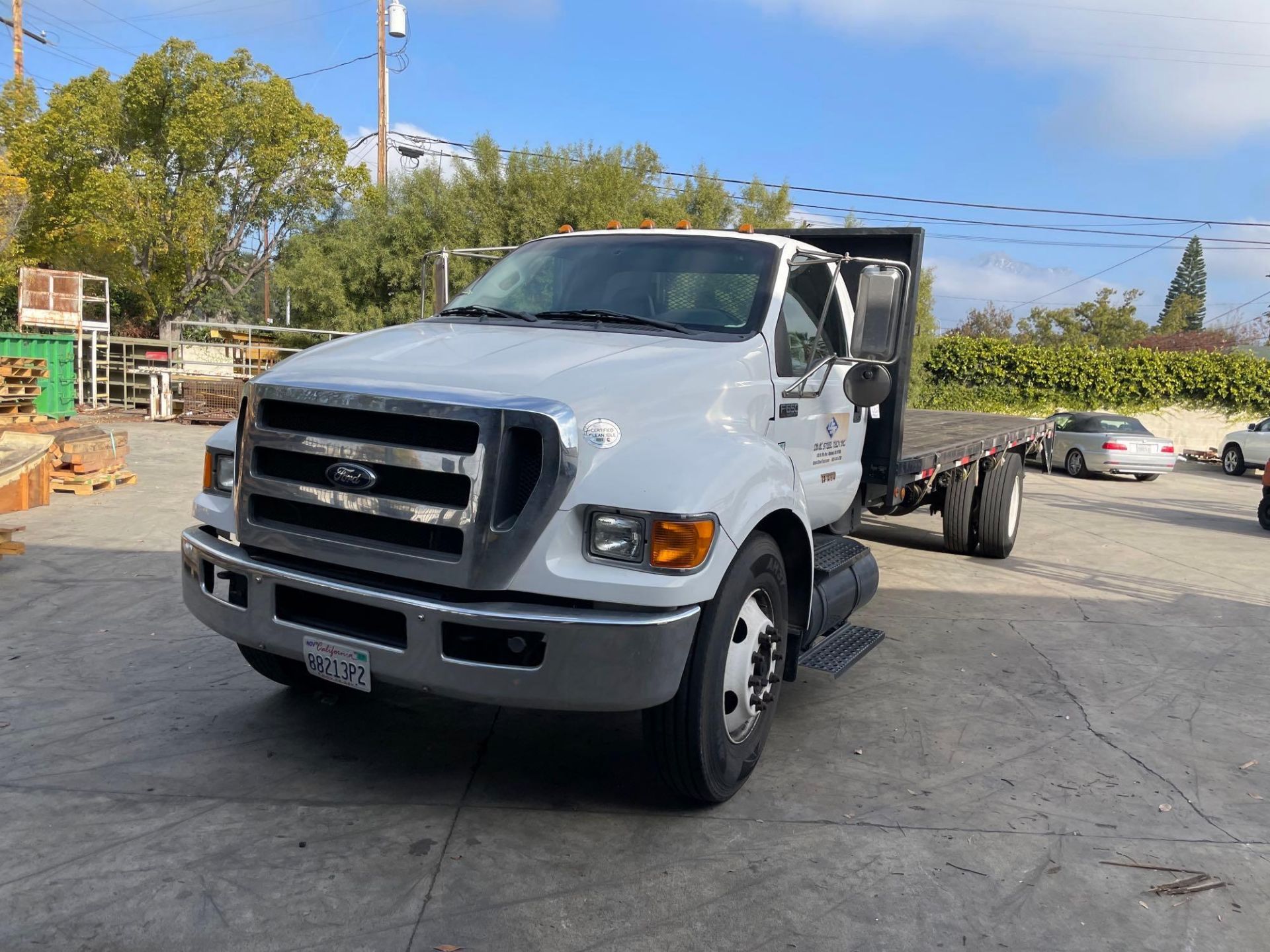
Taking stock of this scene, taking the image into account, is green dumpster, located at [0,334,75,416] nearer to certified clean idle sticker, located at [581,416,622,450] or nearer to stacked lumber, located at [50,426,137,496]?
stacked lumber, located at [50,426,137,496]

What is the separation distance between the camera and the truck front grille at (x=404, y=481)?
322 cm

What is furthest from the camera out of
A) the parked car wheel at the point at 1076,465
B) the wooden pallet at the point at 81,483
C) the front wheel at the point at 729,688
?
the parked car wheel at the point at 1076,465

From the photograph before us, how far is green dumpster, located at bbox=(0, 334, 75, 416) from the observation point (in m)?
17.5

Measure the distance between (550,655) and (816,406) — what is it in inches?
90.6

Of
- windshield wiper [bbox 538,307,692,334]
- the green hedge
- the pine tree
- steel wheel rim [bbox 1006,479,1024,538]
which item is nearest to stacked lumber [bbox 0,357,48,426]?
windshield wiper [bbox 538,307,692,334]

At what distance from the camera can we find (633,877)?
3285 millimetres

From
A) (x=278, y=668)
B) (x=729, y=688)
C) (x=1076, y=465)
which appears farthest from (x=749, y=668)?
(x=1076, y=465)

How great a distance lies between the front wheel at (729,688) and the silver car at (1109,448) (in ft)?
53.3

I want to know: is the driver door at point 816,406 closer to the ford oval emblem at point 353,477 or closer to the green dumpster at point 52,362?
the ford oval emblem at point 353,477

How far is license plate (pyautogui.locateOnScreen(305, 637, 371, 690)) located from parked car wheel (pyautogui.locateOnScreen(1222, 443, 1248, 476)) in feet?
79.5

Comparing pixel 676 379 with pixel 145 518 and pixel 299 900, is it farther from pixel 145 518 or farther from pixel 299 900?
pixel 145 518

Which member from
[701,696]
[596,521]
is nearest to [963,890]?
[701,696]

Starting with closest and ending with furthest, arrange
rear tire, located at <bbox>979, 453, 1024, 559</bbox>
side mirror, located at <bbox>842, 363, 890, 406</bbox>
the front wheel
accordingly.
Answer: the front wheel < side mirror, located at <bbox>842, 363, 890, 406</bbox> < rear tire, located at <bbox>979, 453, 1024, 559</bbox>

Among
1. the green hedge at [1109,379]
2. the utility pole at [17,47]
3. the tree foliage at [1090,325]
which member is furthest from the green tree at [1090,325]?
the utility pole at [17,47]
